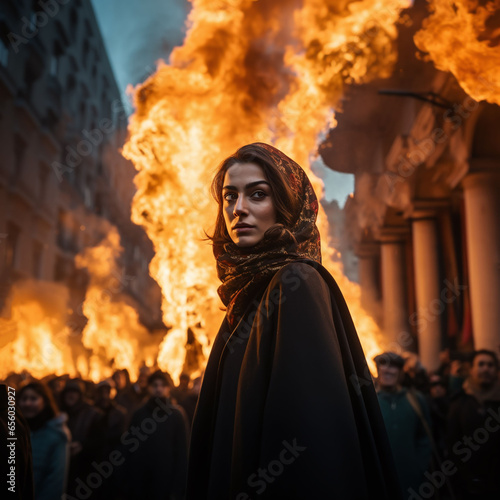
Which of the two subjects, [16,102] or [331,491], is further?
[16,102]

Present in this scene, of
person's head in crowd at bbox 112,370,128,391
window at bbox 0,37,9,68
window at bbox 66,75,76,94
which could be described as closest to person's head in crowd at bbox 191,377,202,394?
person's head in crowd at bbox 112,370,128,391

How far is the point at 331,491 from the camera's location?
5.15ft

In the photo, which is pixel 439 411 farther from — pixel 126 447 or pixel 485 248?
pixel 485 248

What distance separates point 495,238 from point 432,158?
288 centimetres

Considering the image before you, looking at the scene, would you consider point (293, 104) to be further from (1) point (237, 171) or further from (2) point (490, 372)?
(1) point (237, 171)

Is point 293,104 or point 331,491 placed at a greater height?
point 293,104

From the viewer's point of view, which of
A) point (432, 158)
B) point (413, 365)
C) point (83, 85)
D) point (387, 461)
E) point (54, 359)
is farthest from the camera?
point (83, 85)

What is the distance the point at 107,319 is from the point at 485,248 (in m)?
22.7

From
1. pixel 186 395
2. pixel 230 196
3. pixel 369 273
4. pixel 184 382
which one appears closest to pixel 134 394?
pixel 184 382

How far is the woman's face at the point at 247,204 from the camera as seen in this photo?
2.15 metres

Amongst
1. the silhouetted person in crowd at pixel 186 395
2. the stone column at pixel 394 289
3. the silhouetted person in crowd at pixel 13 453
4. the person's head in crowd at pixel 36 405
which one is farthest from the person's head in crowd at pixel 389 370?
the stone column at pixel 394 289

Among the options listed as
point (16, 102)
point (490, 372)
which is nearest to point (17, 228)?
point (16, 102)

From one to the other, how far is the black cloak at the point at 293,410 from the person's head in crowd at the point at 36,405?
3.87m

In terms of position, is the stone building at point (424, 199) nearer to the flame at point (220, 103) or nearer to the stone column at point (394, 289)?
the stone column at point (394, 289)
